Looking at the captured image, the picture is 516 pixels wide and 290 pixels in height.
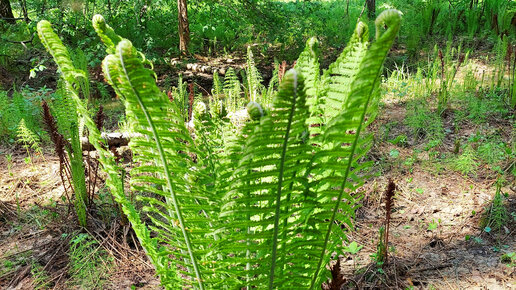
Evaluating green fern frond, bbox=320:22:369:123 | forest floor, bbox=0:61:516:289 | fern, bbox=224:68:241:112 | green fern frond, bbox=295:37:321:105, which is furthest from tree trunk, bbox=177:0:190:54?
green fern frond, bbox=320:22:369:123

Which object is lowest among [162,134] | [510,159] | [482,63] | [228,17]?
[510,159]

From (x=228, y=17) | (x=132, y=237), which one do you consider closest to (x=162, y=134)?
(x=132, y=237)

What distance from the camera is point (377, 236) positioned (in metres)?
2.14

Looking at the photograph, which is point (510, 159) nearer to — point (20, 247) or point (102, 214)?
point (102, 214)

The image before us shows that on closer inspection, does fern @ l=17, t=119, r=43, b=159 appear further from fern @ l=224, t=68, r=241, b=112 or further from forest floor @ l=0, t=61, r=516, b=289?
fern @ l=224, t=68, r=241, b=112

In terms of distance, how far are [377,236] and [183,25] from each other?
499 cm

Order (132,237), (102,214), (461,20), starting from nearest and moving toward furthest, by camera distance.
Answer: (132,237)
(102,214)
(461,20)

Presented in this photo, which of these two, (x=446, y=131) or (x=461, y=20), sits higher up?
(x=461, y=20)

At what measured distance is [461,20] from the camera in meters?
6.15

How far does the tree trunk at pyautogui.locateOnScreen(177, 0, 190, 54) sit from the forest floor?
375 centimetres

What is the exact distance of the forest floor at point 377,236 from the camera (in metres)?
1.83

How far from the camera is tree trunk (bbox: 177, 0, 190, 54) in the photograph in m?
5.82

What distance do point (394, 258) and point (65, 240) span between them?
1829 mm

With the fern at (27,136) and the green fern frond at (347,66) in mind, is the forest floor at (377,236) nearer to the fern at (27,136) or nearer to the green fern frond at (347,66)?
the fern at (27,136)
